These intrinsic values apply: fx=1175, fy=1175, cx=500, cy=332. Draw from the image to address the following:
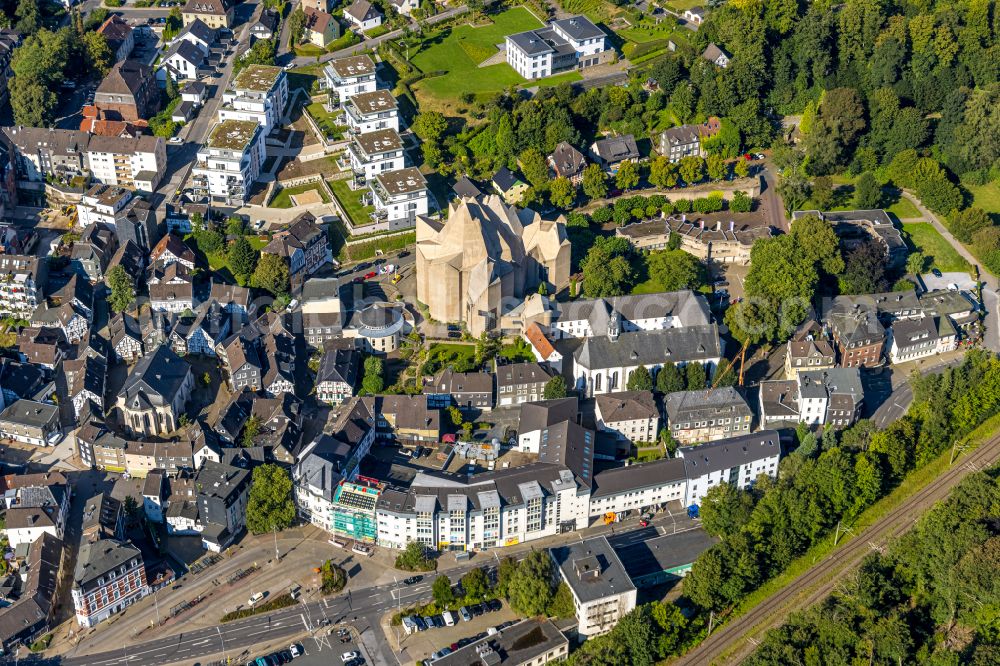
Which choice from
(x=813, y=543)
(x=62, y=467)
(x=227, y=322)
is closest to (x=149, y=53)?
(x=227, y=322)

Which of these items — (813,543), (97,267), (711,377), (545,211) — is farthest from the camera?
(545,211)

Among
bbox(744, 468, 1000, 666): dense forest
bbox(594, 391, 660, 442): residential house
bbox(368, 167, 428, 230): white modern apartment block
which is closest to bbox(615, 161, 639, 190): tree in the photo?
bbox(368, 167, 428, 230): white modern apartment block

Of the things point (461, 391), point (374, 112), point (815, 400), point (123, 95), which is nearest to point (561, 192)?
point (374, 112)

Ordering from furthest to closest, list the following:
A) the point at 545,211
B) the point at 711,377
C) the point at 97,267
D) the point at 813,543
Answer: the point at 545,211
the point at 97,267
the point at 711,377
the point at 813,543

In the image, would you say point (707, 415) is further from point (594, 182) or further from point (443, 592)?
point (594, 182)

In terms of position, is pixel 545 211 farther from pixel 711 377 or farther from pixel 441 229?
pixel 711 377

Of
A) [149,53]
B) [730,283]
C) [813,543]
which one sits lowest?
[813,543]
